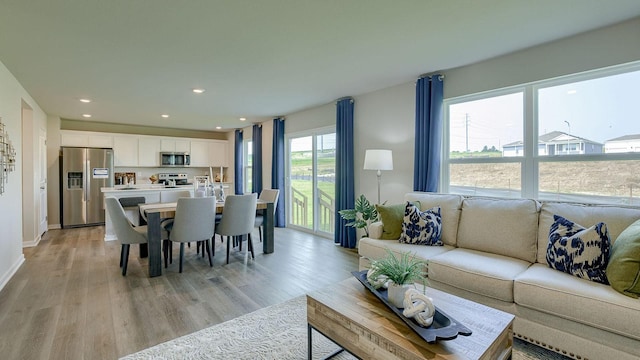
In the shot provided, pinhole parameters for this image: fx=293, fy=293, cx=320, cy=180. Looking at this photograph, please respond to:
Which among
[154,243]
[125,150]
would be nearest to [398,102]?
[154,243]

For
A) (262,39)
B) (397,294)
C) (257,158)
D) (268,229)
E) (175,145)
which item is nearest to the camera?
(397,294)

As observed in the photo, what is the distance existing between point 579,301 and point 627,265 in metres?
0.36

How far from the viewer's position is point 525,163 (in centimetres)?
306

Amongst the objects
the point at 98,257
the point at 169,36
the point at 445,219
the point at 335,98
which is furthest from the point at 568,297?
the point at 98,257

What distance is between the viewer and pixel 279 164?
6309mm

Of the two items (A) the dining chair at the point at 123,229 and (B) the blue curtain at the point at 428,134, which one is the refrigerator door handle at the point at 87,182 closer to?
(A) the dining chair at the point at 123,229

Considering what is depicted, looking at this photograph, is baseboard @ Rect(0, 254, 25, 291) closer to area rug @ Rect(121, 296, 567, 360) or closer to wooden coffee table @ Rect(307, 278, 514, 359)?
area rug @ Rect(121, 296, 567, 360)

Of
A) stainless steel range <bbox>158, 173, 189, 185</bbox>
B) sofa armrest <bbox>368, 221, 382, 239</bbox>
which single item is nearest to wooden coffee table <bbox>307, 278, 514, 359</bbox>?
sofa armrest <bbox>368, 221, 382, 239</bbox>

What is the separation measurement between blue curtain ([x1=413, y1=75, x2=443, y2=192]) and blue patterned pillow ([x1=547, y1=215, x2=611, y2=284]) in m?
1.44

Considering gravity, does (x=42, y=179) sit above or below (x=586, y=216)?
above

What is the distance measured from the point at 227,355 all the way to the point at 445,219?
237 cm

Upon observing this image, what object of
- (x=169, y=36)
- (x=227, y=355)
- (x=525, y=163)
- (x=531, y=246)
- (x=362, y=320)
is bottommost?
(x=227, y=355)

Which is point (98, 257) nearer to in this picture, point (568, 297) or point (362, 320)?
point (362, 320)

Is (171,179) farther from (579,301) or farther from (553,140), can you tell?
(579,301)
